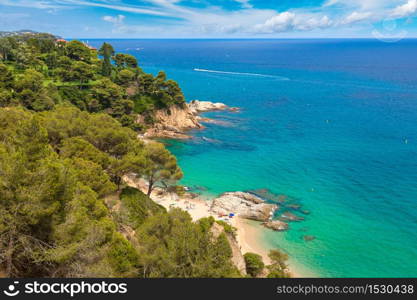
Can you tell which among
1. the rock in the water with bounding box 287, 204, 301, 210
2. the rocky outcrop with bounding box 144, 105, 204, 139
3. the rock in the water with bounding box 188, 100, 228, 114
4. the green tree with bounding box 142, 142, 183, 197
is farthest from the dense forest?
the rock in the water with bounding box 188, 100, 228, 114

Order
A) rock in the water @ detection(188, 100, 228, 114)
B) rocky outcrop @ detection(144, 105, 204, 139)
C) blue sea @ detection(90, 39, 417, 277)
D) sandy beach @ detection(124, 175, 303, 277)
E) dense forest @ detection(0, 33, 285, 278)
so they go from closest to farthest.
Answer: dense forest @ detection(0, 33, 285, 278), sandy beach @ detection(124, 175, 303, 277), blue sea @ detection(90, 39, 417, 277), rocky outcrop @ detection(144, 105, 204, 139), rock in the water @ detection(188, 100, 228, 114)

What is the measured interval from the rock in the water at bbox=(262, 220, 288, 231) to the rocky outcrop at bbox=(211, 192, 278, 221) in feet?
3.16

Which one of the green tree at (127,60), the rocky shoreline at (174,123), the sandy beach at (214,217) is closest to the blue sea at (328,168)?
the sandy beach at (214,217)

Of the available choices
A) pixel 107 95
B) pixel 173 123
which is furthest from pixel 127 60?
pixel 173 123

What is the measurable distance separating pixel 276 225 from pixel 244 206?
4879 millimetres

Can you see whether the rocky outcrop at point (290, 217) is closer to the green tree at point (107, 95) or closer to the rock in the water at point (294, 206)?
the rock in the water at point (294, 206)

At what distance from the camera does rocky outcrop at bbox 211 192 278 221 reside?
3588 cm

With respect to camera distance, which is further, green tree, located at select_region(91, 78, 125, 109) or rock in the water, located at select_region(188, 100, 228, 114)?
rock in the water, located at select_region(188, 100, 228, 114)

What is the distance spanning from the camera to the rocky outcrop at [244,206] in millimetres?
35875

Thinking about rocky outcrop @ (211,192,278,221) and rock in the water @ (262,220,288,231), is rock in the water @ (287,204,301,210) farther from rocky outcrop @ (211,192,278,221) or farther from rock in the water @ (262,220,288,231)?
rock in the water @ (262,220,288,231)

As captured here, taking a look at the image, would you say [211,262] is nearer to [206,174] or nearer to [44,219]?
[44,219]

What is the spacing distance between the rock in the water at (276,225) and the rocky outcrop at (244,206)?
3.16 ft

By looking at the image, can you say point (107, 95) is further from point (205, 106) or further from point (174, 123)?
point (205, 106)

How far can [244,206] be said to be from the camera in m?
37.4
